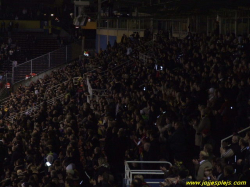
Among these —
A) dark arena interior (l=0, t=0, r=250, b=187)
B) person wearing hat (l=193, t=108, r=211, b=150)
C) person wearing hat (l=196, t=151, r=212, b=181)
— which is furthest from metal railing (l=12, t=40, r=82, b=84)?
person wearing hat (l=196, t=151, r=212, b=181)

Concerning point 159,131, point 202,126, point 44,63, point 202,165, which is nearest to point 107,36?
point 44,63

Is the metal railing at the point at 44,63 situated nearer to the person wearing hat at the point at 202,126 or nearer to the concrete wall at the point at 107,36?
the concrete wall at the point at 107,36

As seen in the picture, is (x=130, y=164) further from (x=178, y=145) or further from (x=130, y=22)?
(x=130, y=22)

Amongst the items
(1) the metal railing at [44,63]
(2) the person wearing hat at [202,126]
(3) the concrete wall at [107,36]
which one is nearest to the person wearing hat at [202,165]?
(2) the person wearing hat at [202,126]

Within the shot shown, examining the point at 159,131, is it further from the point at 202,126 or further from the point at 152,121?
the point at 152,121

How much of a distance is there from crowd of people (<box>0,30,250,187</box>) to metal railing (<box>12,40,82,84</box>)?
17.4 metres

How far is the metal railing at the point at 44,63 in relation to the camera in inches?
1377

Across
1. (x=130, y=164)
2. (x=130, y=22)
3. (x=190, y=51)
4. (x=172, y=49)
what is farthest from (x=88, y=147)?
(x=130, y=22)

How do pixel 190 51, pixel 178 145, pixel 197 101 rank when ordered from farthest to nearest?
pixel 190 51 → pixel 197 101 → pixel 178 145

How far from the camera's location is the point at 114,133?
1126cm

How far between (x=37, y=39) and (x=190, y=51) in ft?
99.0

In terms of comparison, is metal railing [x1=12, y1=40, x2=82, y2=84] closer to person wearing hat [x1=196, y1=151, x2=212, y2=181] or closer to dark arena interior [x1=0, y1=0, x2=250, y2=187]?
dark arena interior [x1=0, y1=0, x2=250, y2=187]

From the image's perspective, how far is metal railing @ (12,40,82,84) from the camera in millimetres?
34969

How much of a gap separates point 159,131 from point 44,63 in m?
26.0
